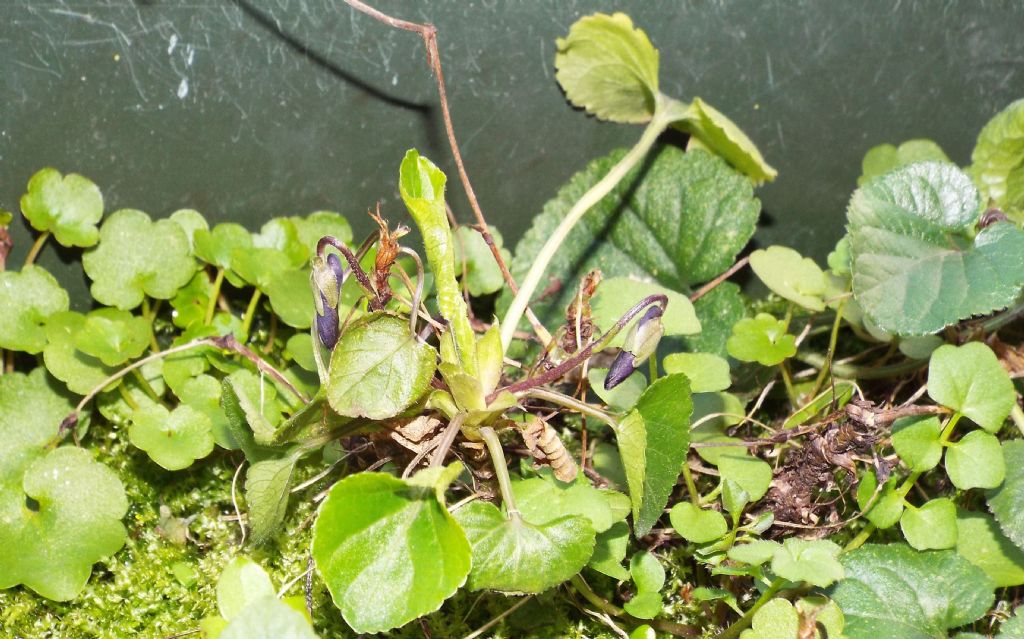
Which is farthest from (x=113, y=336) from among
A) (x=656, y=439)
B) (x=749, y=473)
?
(x=749, y=473)

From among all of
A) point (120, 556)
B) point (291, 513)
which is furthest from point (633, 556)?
point (120, 556)

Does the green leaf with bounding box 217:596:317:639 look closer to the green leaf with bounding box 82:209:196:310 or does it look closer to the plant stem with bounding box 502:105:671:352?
the plant stem with bounding box 502:105:671:352

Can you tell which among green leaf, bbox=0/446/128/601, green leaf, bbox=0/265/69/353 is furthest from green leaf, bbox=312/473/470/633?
green leaf, bbox=0/265/69/353

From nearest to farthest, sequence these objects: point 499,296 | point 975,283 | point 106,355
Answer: point 975,283 → point 106,355 → point 499,296

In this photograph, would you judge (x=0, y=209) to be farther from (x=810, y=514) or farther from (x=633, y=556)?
(x=810, y=514)

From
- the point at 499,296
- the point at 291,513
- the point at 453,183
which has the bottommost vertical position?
the point at 291,513

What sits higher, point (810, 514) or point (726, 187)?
point (726, 187)
